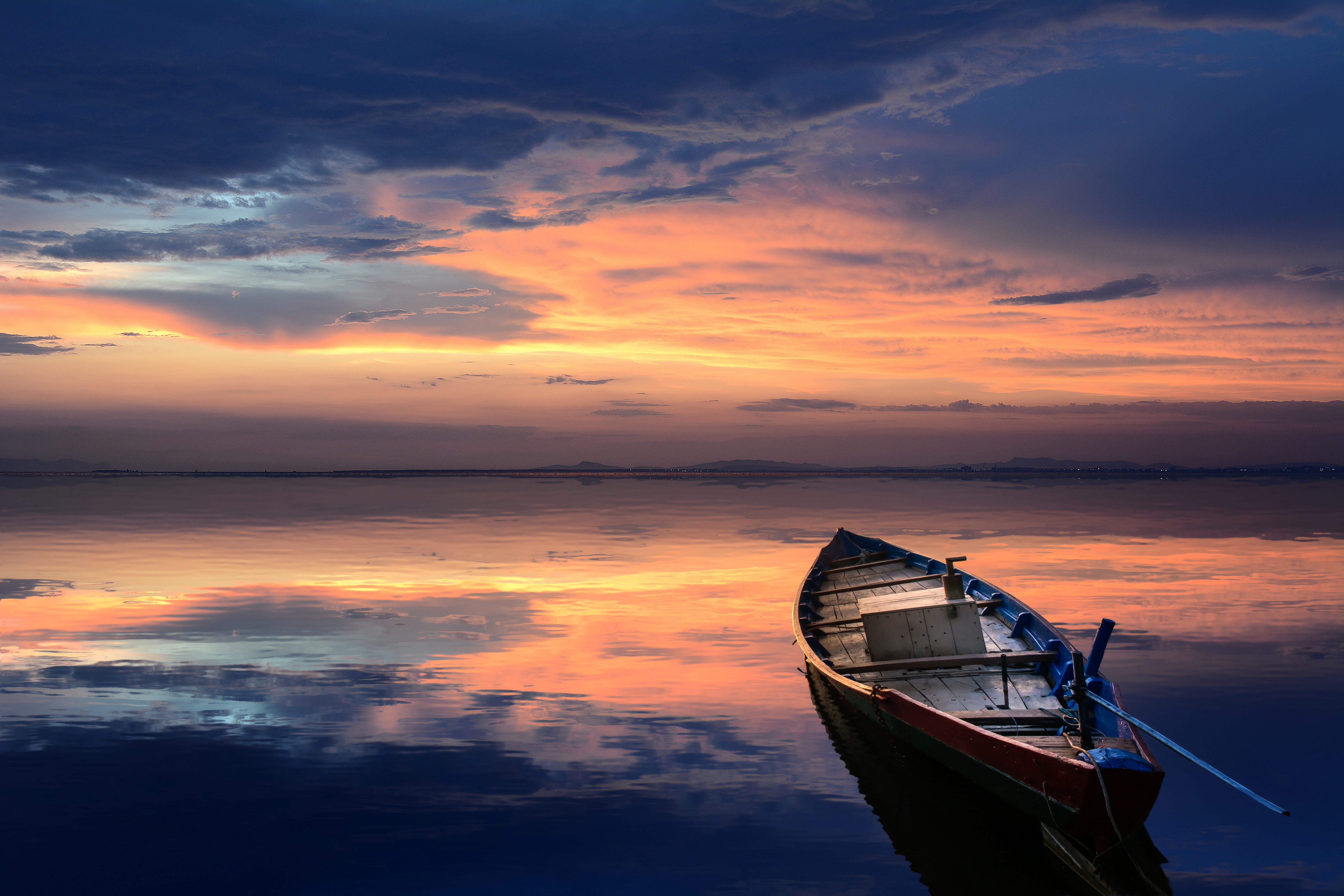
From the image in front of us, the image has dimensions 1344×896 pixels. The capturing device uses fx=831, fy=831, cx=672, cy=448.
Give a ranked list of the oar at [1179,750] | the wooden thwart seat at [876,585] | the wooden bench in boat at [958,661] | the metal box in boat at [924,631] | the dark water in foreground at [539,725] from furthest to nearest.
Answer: the wooden thwart seat at [876,585] < the metal box in boat at [924,631] < the wooden bench in boat at [958,661] < the dark water in foreground at [539,725] < the oar at [1179,750]

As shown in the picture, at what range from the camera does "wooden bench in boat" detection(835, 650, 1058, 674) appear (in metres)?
16.2

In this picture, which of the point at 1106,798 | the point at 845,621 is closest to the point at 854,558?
the point at 845,621

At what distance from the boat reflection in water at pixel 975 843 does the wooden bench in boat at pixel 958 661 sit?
143 centimetres

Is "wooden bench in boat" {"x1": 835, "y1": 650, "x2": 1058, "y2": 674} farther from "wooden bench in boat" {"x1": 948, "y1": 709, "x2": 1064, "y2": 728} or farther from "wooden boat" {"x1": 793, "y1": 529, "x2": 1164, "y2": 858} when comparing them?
"wooden bench in boat" {"x1": 948, "y1": 709, "x2": 1064, "y2": 728}

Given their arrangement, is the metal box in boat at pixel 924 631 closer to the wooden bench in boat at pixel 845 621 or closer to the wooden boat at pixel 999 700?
the wooden boat at pixel 999 700

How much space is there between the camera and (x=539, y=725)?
17.1m

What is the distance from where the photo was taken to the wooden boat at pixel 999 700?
413 inches

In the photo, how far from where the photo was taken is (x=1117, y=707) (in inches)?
481

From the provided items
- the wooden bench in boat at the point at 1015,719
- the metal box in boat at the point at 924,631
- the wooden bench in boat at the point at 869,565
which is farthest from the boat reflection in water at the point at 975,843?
the wooden bench in boat at the point at 869,565

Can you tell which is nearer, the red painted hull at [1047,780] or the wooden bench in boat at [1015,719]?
the red painted hull at [1047,780]

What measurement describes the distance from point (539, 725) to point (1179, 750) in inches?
450

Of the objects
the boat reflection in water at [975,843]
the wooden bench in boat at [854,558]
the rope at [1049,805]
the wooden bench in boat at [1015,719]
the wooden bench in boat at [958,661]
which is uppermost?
the wooden bench in boat at [854,558]

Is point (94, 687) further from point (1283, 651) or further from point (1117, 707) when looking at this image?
point (1283, 651)

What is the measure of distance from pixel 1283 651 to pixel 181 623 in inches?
1305
